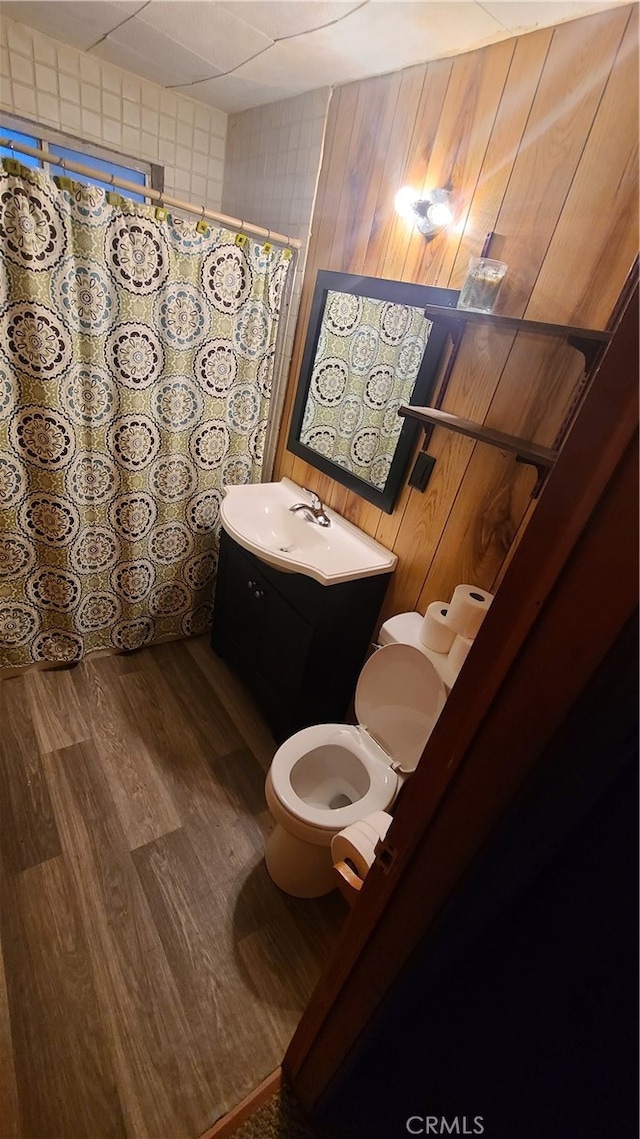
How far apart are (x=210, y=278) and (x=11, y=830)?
6.59 feet

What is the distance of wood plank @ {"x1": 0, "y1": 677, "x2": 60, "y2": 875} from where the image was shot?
144 centimetres

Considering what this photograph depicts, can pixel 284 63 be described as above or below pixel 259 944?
above

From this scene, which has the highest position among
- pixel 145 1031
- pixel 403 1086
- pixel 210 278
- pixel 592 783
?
pixel 210 278

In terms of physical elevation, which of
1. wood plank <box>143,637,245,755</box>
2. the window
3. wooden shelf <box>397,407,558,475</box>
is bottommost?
wood plank <box>143,637,245,755</box>

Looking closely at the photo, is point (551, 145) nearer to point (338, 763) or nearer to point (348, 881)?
point (348, 881)

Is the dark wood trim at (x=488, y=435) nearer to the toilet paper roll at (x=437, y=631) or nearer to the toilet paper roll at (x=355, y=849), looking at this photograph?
the toilet paper roll at (x=437, y=631)

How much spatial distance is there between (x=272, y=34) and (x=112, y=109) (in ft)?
3.21

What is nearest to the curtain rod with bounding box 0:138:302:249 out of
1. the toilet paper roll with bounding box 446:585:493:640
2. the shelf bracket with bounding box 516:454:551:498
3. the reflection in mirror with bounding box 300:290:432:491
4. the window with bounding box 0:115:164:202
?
the reflection in mirror with bounding box 300:290:432:491

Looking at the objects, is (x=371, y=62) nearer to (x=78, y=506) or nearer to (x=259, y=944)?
(x=78, y=506)

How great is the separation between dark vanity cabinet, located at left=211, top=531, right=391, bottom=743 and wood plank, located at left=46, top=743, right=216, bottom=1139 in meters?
0.69

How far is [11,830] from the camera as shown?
1.48 meters

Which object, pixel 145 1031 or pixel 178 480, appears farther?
pixel 178 480

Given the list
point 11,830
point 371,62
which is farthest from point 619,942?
point 371,62

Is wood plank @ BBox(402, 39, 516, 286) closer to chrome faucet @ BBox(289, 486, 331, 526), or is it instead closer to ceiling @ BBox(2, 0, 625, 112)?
ceiling @ BBox(2, 0, 625, 112)
